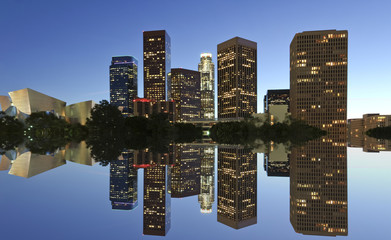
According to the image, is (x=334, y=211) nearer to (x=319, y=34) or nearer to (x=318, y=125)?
(x=318, y=125)

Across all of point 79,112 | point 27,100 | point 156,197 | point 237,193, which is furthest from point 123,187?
point 79,112

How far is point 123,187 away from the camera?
14.5 m

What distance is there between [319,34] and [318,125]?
161ft

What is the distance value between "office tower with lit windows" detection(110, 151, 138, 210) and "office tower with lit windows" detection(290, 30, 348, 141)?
457ft

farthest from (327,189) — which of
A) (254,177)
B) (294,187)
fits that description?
(254,177)

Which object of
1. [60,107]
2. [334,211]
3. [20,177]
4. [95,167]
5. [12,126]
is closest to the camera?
[334,211]

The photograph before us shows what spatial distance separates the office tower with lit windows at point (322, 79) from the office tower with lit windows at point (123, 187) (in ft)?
457

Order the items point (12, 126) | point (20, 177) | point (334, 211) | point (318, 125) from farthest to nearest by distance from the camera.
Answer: point (318, 125)
point (12, 126)
point (20, 177)
point (334, 211)

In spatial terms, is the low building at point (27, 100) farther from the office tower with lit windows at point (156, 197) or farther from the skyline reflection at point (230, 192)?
the office tower with lit windows at point (156, 197)

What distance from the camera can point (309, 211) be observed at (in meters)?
14.2

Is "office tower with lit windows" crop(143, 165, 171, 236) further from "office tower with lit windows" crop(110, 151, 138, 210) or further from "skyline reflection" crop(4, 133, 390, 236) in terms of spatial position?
"office tower with lit windows" crop(110, 151, 138, 210)

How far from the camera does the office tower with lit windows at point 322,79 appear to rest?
146 meters

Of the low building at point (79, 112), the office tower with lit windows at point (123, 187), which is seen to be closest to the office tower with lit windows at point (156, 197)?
the office tower with lit windows at point (123, 187)

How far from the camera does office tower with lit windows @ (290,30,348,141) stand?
146m
